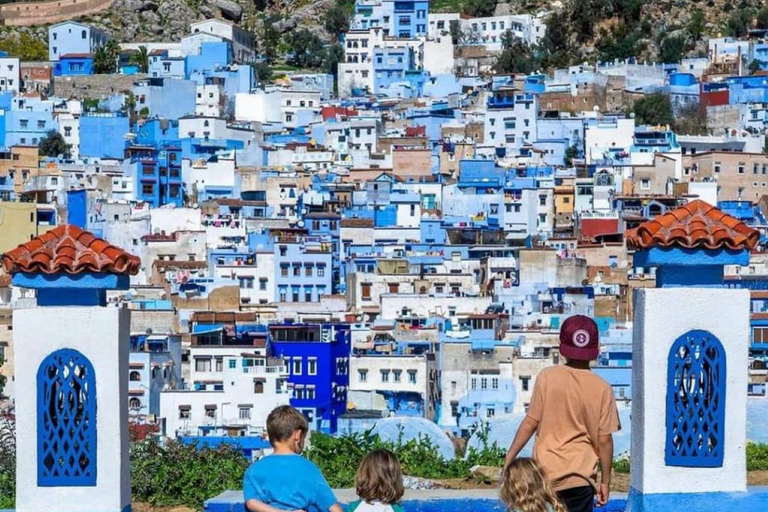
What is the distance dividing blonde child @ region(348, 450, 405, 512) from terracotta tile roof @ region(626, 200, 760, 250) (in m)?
1.91

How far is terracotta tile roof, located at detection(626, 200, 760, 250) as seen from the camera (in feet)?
25.3

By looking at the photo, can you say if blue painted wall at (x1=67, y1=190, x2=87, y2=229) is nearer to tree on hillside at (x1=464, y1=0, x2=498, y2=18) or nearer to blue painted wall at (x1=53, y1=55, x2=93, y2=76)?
blue painted wall at (x1=53, y1=55, x2=93, y2=76)

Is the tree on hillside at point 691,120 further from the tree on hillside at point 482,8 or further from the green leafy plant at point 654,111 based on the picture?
the tree on hillside at point 482,8

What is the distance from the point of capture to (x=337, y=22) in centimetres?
7412

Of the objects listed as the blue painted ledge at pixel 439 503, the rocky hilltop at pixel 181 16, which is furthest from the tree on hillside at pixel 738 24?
the blue painted ledge at pixel 439 503

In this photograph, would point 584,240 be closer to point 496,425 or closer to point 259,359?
point 259,359

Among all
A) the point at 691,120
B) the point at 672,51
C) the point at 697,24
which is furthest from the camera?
the point at 697,24

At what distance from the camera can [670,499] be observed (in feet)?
25.5

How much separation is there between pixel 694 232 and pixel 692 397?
0.71 meters

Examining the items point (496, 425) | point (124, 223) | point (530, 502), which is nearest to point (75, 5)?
point (124, 223)

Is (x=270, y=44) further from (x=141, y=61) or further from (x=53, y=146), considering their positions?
(x=53, y=146)

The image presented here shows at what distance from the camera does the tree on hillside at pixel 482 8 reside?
7312 centimetres

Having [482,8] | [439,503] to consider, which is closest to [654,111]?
[482,8]

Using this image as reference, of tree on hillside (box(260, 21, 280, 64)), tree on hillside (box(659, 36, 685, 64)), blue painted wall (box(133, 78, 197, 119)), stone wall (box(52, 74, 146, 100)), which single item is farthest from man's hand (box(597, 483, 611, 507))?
tree on hillside (box(260, 21, 280, 64))
